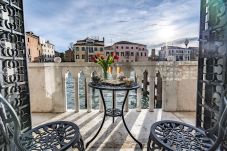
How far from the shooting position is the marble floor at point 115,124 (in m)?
2.10

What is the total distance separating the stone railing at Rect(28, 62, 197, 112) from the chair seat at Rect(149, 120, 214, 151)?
1776 millimetres

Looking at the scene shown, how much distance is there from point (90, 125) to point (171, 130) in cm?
163

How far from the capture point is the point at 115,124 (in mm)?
2729

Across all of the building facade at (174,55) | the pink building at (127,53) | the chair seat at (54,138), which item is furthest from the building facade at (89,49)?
the building facade at (174,55)

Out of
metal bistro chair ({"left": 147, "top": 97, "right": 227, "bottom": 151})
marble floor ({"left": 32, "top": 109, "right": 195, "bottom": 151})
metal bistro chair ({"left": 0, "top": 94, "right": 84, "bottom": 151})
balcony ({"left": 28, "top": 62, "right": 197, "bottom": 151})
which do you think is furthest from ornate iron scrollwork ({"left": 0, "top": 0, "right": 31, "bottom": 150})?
balcony ({"left": 28, "top": 62, "right": 197, "bottom": 151})

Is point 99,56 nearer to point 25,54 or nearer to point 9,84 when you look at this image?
point 25,54

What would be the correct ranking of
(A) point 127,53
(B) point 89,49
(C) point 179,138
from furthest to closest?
(B) point 89,49 → (A) point 127,53 → (C) point 179,138

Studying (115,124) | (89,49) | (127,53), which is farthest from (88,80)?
(89,49)

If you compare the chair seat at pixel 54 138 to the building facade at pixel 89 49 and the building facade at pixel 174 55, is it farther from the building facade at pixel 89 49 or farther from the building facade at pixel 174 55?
the building facade at pixel 174 55

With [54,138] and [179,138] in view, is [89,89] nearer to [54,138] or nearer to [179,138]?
[54,138]

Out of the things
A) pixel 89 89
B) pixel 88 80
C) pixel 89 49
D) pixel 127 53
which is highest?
pixel 89 49

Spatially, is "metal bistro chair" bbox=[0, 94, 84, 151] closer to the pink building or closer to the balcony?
the pink building

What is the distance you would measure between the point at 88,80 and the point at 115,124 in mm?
1062

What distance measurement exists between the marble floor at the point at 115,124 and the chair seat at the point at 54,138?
0.73 m
